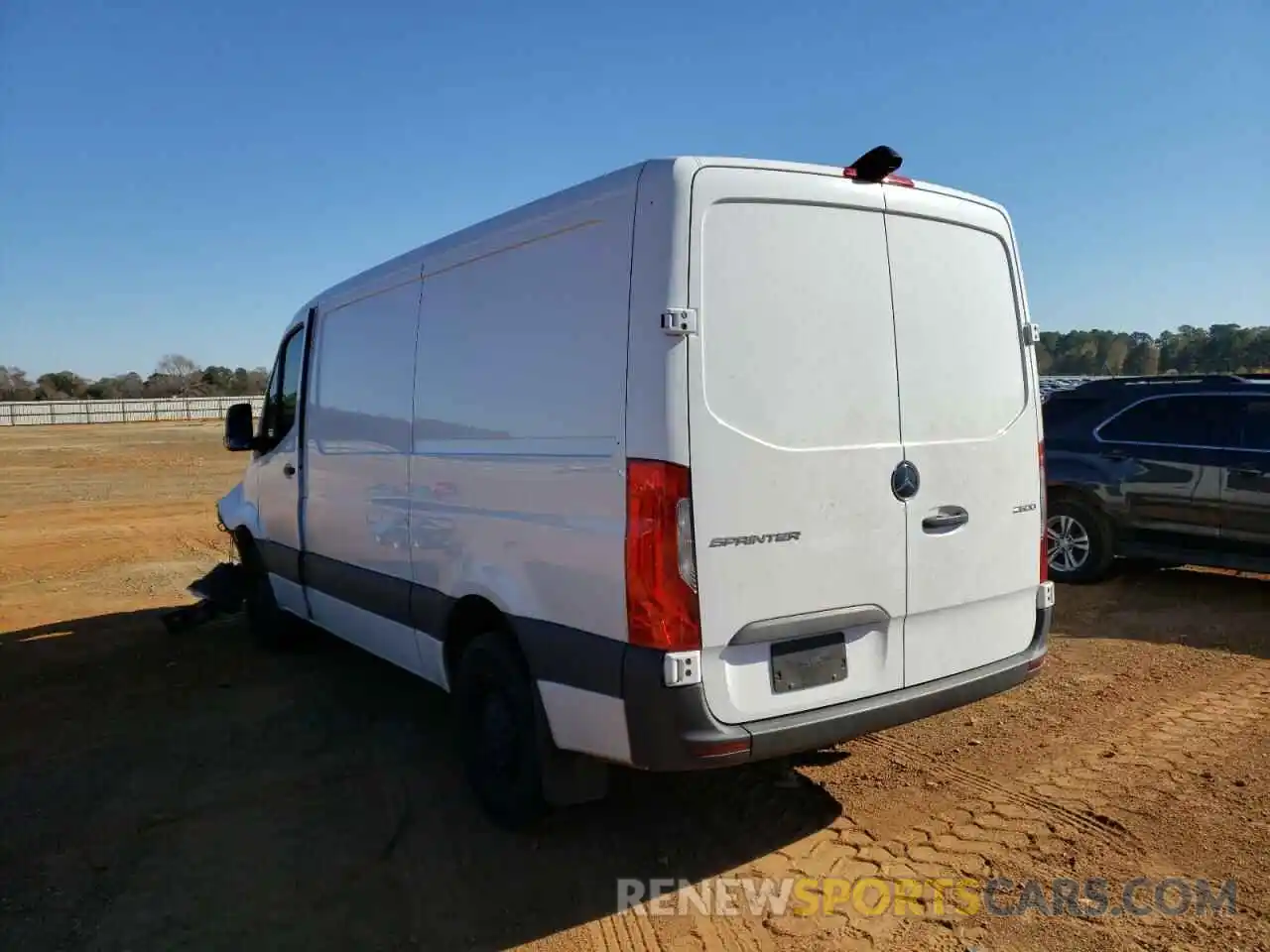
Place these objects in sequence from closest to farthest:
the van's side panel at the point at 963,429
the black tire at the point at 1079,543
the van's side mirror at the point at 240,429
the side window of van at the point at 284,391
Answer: the van's side panel at the point at 963,429
the side window of van at the point at 284,391
the van's side mirror at the point at 240,429
the black tire at the point at 1079,543

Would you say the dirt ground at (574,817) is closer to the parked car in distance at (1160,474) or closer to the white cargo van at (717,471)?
the white cargo van at (717,471)

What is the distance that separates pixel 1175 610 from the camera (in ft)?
→ 23.8

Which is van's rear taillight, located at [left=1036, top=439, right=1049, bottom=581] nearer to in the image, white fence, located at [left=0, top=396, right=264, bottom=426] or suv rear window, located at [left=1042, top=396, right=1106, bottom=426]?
suv rear window, located at [left=1042, top=396, right=1106, bottom=426]

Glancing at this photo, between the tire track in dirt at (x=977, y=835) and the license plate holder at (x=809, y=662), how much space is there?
0.79m

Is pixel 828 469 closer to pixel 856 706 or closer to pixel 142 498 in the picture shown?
pixel 856 706

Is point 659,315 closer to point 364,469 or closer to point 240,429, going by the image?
point 364,469

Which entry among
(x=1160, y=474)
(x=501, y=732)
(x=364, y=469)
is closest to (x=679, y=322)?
(x=501, y=732)

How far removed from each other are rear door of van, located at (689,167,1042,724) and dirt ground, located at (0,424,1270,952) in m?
0.74

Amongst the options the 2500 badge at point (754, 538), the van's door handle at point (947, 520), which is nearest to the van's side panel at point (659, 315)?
the 2500 badge at point (754, 538)

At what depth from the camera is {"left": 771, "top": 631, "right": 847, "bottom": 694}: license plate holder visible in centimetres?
325

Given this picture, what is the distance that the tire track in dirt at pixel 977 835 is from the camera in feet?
10.4

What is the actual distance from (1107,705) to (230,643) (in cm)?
628

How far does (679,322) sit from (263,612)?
523 cm

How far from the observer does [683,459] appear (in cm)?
304
